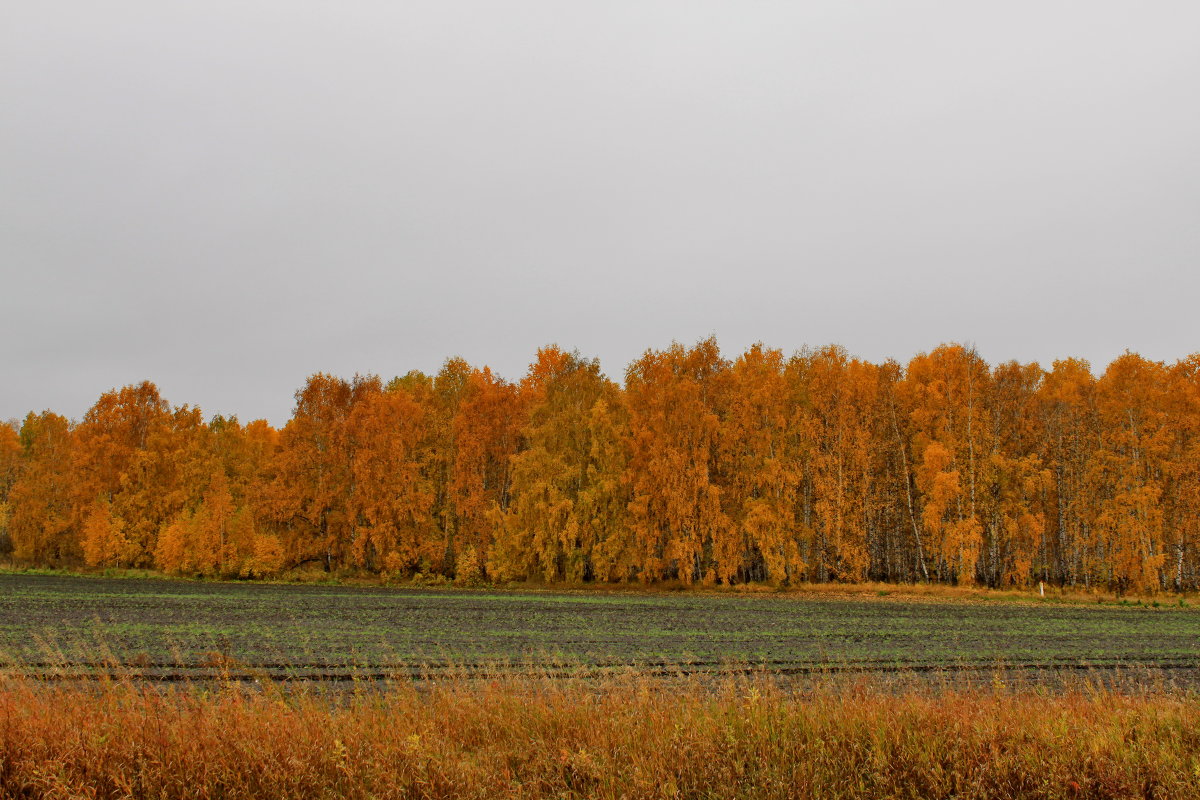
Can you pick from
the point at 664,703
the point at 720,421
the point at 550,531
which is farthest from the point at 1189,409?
the point at 664,703

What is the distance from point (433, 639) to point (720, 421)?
33.5m

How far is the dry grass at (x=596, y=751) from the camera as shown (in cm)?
731

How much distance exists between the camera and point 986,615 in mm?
33750

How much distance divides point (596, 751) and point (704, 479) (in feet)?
132

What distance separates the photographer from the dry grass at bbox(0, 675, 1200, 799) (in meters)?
7.31

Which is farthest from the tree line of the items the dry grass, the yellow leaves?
the dry grass

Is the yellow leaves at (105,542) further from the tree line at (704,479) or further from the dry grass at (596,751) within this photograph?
the dry grass at (596,751)

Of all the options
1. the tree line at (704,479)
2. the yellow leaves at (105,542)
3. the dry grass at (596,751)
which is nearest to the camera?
the dry grass at (596,751)

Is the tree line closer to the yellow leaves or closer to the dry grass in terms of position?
the yellow leaves

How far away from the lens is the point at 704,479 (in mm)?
47562

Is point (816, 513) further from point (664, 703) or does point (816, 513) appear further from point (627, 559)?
point (664, 703)

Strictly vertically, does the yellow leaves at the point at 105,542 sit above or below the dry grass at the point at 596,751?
below

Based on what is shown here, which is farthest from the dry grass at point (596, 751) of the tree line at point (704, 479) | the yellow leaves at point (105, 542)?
the yellow leaves at point (105, 542)

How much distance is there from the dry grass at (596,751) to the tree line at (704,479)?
38.4m
